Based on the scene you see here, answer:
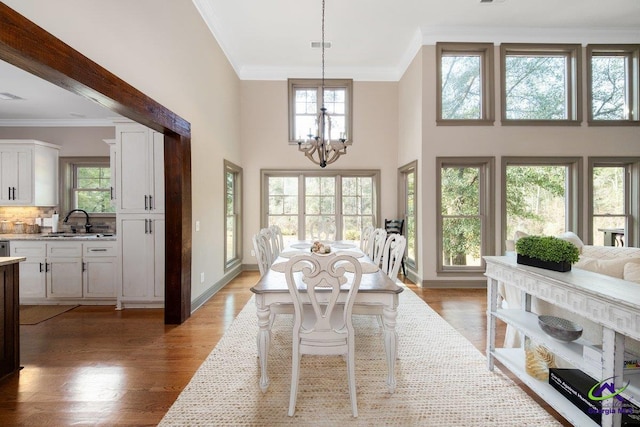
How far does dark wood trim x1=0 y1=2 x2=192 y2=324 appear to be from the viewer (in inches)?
60.8

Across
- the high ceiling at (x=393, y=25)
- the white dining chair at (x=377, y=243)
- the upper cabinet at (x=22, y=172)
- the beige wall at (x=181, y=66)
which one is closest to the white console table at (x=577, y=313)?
the white dining chair at (x=377, y=243)

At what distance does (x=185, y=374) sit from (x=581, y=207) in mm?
5924

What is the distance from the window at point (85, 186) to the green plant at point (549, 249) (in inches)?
237

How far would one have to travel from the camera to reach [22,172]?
182 inches

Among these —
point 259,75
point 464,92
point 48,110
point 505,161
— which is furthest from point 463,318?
point 48,110

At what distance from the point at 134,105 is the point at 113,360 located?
85.4 inches

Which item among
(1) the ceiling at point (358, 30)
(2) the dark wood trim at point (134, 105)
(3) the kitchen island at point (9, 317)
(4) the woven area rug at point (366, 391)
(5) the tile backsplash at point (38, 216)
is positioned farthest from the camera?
(5) the tile backsplash at point (38, 216)

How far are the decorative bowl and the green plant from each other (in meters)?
0.37

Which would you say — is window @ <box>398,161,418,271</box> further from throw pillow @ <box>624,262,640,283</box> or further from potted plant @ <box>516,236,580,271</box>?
throw pillow @ <box>624,262,640,283</box>

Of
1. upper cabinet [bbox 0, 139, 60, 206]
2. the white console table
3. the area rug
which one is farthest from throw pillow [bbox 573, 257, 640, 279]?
upper cabinet [bbox 0, 139, 60, 206]

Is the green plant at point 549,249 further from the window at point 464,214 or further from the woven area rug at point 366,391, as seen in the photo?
the window at point 464,214

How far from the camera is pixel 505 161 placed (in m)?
4.73

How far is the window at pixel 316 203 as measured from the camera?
6.01 m

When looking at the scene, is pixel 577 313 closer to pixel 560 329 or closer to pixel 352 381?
pixel 560 329
